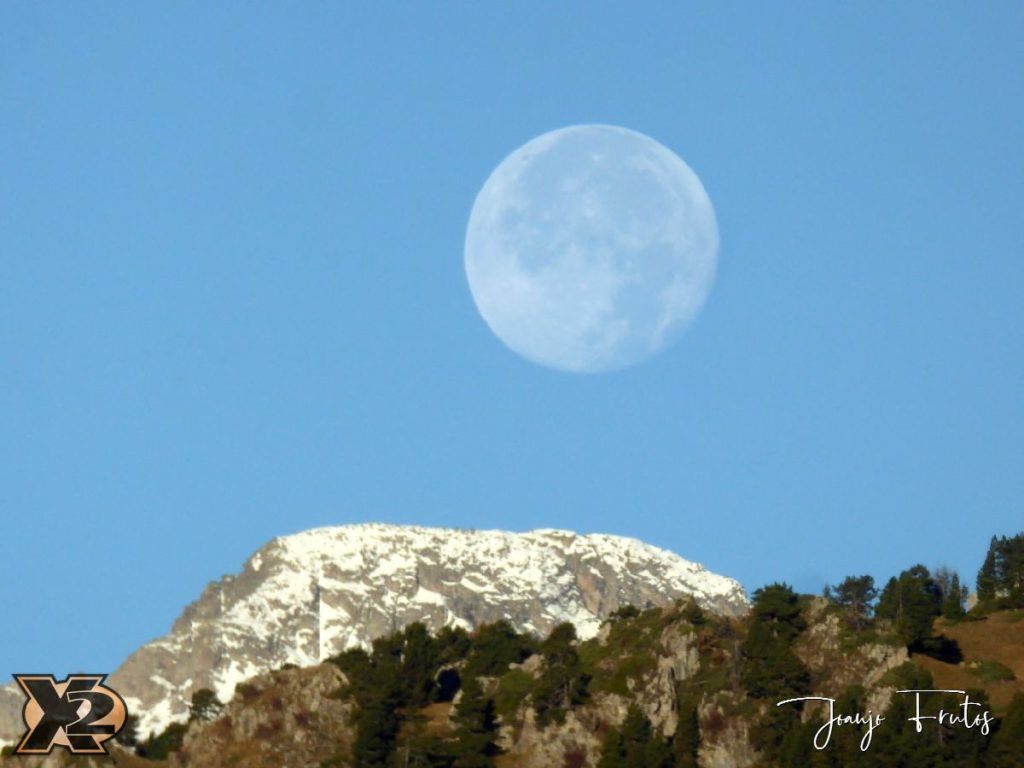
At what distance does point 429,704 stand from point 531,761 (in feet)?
61.5

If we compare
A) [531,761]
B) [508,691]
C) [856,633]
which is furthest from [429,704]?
[856,633]

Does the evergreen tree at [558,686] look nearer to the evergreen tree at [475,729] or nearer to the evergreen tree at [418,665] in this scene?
the evergreen tree at [475,729]

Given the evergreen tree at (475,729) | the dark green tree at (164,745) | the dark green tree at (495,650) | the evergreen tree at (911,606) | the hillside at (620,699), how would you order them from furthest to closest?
the dark green tree at (495,650), the dark green tree at (164,745), the evergreen tree at (911,606), the evergreen tree at (475,729), the hillside at (620,699)

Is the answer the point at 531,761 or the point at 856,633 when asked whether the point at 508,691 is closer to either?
the point at 531,761

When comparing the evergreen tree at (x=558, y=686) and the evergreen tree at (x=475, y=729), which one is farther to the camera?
the evergreen tree at (x=558, y=686)

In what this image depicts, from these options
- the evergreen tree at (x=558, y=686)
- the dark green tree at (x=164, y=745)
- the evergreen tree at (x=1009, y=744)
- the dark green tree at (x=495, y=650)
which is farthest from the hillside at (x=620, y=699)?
the dark green tree at (x=164, y=745)

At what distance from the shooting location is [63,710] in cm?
8481

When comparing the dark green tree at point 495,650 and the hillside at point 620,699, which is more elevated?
the dark green tree at point 495,650

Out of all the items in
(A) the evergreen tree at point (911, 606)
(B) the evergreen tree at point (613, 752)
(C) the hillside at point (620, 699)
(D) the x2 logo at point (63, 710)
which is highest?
(A) the evergreen tree at point (911, 606)

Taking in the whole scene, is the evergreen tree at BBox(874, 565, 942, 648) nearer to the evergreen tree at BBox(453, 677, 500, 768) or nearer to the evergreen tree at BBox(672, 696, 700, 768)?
the evergreen tree at BBox(672, 696, 700, 768)

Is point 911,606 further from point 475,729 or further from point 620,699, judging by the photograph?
point 475,729

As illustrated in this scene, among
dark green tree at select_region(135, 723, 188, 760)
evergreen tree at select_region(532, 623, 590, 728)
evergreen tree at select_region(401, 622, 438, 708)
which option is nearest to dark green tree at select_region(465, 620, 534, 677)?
evergreen tree at select_region(401, 622, 438, 708)

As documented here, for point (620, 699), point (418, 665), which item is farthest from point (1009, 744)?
point (418, 665)

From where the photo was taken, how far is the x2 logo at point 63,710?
82.3 m
